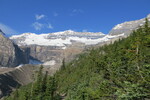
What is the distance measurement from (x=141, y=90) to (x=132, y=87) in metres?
0.73

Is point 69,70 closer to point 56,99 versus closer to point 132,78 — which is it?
point 56,99

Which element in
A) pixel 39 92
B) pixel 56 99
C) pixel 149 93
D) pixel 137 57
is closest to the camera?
pixel 149 93

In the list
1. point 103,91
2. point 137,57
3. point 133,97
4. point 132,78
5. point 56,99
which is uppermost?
point 137,57

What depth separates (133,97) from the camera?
15836 mm

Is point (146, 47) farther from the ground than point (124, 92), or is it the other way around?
point (146, 47)

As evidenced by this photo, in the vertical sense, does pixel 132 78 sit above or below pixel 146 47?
below

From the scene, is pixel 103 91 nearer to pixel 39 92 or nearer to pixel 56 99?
pixel 56 99

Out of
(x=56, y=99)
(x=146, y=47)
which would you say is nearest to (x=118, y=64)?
(x=146, y=47)

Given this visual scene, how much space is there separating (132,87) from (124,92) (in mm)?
1132

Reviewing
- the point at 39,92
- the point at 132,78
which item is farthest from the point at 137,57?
the point at 39,92

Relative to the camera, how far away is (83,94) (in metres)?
44.1

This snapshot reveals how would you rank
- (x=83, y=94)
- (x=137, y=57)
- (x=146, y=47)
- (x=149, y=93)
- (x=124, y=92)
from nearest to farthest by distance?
(x=149, y=93), (x=124, y=92), (x=137, y=57), (x=146, y=47), (x=83, y=94)

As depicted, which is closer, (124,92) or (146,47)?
(124,92)

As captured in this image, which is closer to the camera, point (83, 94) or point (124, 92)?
point (124, 92)
